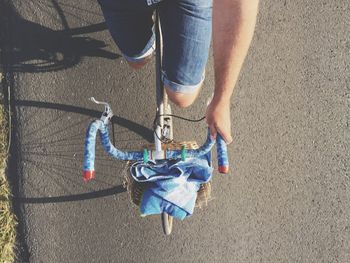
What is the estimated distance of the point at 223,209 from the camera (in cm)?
278

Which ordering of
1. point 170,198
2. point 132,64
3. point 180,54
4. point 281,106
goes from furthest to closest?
1. point 281,106
2. point 132,64
3. point 180,54
4. point 170,198

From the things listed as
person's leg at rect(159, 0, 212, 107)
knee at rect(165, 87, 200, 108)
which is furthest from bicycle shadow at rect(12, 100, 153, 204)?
person's leg at rect(159, 0, 212, 107)

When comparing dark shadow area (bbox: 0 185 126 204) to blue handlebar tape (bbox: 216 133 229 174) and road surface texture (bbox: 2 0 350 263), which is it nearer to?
road surface texture (bbox: 2 0 350 263)

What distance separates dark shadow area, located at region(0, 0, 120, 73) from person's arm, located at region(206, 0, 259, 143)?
1404mm

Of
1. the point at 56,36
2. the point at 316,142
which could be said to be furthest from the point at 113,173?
the point at 316,142

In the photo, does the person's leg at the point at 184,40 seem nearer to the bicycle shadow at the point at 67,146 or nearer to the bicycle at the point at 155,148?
the bicycle at the point at 155,148

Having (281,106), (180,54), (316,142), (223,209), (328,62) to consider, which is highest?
(180,54)

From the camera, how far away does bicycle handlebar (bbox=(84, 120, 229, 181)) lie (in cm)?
→ 153

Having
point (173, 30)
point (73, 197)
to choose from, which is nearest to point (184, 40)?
point (173, 30)

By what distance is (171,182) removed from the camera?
1.62 meters

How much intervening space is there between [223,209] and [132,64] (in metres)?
1.17

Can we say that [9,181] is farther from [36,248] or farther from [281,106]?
[281,106]

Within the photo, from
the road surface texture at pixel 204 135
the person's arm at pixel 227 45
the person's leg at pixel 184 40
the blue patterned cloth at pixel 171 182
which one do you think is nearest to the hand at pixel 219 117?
the person's arm at pixel 227 45

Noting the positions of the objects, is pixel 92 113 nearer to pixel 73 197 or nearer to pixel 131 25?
pixel 73 197
